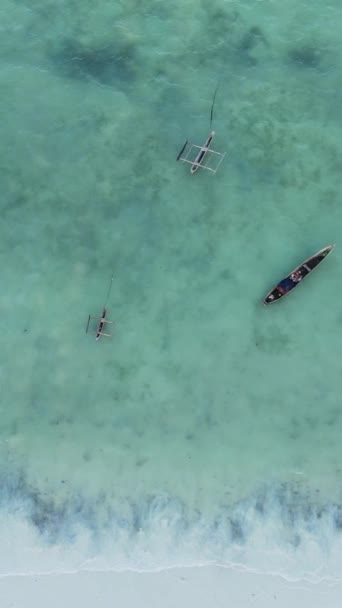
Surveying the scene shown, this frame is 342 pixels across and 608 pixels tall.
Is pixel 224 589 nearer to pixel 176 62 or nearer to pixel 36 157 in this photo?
pixel 36 157

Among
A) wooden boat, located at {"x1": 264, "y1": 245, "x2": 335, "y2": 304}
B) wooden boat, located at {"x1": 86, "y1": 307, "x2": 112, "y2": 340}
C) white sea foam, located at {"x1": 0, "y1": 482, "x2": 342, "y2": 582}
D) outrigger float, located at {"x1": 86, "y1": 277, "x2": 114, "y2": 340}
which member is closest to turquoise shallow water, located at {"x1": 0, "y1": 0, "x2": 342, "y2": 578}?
white sea foam, located at {"x1": 0, "y1": 482, "x2": 342, "y2": 582}

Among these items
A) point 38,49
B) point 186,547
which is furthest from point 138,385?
point 38,49

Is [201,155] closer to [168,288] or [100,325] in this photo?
[168,288]

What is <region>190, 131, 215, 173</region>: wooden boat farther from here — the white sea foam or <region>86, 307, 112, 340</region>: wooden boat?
the white sea foam

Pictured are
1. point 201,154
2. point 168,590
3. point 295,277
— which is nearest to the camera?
point 168,590

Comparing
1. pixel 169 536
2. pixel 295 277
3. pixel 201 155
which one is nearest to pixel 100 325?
pixel 295 277

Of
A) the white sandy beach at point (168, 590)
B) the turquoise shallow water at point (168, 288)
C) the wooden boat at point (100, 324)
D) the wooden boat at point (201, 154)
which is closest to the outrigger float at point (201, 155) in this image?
the wooden boat at point (201, 154)

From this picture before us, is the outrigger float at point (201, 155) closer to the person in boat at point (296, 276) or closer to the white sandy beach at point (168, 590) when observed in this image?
Result: the person in boat at point (296, 276)
